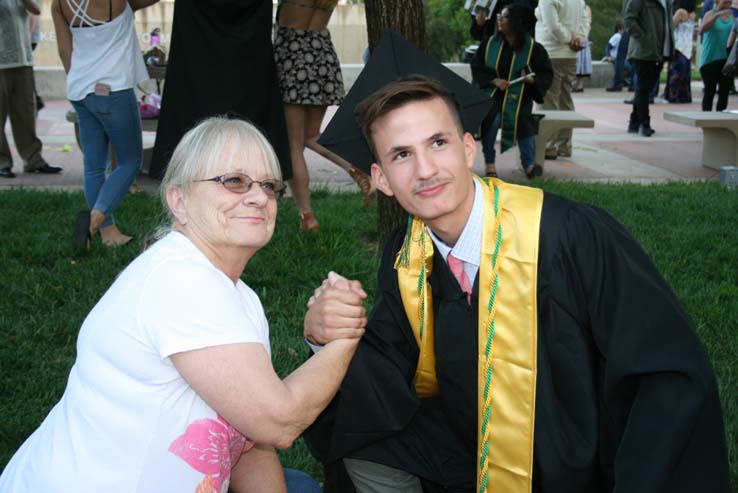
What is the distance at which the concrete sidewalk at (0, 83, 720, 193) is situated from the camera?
26.8 ft

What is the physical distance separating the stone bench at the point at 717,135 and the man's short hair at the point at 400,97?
6.94 metres

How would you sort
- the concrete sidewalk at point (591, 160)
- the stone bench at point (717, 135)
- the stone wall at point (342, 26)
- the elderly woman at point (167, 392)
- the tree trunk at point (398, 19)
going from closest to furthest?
the elderly woman at point (167, 392) < the tree trunk at point (398, 19) < the concrete sidewalk at point (591, 160) < the stone bench at point (717, 135) < the stone wall at point (342, 26)

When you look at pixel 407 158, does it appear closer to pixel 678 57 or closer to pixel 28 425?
pixel 28 425

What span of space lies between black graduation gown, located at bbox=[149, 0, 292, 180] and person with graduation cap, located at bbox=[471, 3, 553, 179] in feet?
9.93

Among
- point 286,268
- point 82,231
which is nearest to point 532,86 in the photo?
point 286,268

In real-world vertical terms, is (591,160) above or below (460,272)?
below

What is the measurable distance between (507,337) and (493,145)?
6.08m

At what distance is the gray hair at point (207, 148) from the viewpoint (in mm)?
2215

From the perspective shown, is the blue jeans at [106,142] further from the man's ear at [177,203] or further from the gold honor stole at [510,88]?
the gold honor stole at [510,88]

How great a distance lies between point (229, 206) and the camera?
7.30ft

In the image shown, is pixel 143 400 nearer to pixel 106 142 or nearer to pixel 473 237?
pixel 473 237

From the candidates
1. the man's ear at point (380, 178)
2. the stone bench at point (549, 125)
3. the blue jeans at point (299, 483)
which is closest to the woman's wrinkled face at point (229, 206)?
the man's ear at point (380, 178)

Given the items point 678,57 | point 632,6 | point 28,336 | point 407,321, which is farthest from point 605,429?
point 678,57

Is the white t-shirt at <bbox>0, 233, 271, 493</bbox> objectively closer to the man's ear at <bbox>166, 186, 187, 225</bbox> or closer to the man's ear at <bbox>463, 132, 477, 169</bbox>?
the man's ear at <bbox>166, 186, 187, 225</bbox>
